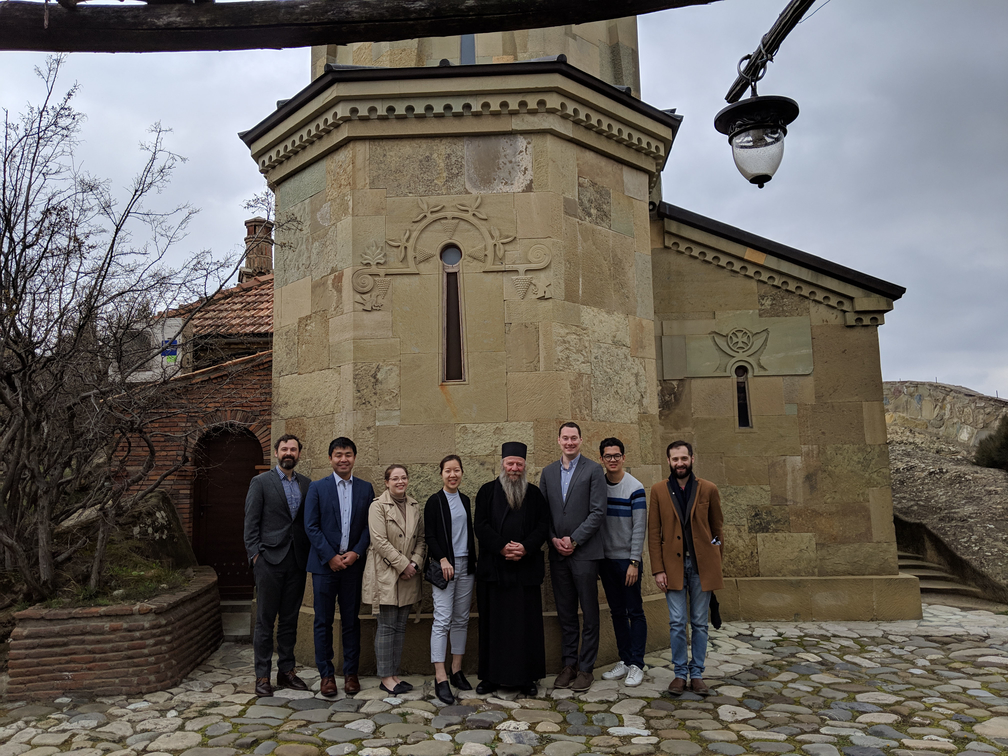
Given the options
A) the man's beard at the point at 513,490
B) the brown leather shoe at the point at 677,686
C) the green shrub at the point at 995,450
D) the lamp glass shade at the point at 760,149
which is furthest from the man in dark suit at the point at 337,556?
the green shrub at the point at 995,450

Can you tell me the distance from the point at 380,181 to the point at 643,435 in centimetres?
335

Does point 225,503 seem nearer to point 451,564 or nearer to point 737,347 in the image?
point 451,564

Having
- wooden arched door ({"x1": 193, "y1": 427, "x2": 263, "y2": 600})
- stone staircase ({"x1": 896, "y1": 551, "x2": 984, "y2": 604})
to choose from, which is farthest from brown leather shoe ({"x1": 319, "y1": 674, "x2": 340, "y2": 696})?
stone staircase ({"x1": 896, "y1": 551, "x2": 984, "y2": 604})

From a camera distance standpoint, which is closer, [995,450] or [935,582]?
[935,582]

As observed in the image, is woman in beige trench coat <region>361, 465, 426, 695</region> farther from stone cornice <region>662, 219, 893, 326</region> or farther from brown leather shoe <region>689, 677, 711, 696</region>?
stone cornice <region>662, 219, 893, 326</region>

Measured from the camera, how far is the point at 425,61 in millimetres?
7156

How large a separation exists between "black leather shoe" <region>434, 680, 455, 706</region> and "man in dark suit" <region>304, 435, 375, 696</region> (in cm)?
64

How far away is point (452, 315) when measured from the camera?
6570 millimetres

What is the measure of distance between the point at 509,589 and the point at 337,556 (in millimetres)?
1322

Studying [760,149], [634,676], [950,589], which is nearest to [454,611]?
[634,676]

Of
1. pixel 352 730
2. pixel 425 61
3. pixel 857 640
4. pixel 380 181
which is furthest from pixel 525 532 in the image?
pixel 425 61

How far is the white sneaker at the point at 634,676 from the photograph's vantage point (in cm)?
562

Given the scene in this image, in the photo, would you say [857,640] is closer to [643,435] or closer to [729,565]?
[729,565]

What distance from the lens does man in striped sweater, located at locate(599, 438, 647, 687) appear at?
5.80 metres
